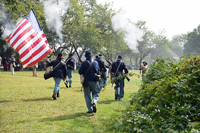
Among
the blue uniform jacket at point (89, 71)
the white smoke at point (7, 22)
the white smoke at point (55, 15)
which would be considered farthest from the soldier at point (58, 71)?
the white smoke at point (7, 22)

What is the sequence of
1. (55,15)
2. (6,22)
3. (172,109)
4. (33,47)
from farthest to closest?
(6,22) → (55,15) → (33,47) → (172,109)

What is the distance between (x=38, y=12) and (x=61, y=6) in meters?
4.38

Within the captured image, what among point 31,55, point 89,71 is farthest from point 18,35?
point 89,71

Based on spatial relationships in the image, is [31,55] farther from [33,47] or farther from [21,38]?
[21,38]

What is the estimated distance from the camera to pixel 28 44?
942 centimetres

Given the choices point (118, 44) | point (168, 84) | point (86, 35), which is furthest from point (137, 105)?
point (118, 44)

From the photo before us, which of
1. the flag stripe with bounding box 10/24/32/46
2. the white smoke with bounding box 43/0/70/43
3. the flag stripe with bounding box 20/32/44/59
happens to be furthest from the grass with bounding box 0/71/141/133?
the white smoke with bounding box 43/0/70/43

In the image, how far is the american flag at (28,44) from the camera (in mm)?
9328

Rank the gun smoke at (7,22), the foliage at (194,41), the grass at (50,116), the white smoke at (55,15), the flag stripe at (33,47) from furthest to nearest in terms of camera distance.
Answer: the foliage at (194,41), the gun smoke at (7,22), the white smoke at (55,15), the flag stripe at (33,47), the grass at (50,116)

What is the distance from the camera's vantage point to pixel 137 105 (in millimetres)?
4414

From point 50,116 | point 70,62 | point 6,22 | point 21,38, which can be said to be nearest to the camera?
point 50,116

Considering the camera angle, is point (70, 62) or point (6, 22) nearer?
point (70, 62)

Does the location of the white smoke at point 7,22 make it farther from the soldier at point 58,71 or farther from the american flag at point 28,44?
the soldier at point 58,71

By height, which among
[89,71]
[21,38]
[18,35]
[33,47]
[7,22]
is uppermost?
[7,22]
